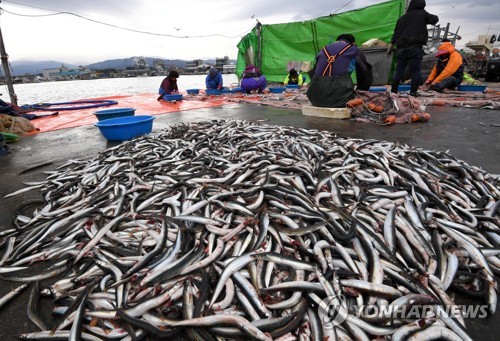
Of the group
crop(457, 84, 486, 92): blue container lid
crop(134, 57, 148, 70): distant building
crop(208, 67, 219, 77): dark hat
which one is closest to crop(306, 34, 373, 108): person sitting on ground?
crop(457, 84, 486, 92): blue container lid

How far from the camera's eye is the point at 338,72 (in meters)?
7.23

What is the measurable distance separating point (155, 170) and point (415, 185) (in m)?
3.25

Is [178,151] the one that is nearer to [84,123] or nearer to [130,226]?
[130,226]

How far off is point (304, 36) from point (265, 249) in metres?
18.6

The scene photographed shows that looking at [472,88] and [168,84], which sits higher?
[168,84]

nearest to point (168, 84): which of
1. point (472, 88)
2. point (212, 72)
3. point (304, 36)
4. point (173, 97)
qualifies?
point (173, 97)

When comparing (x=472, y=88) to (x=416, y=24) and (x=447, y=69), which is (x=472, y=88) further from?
(x=416, y=24)

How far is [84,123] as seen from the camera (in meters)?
8.94

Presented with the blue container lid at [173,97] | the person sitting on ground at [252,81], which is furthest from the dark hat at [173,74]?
the person sitting on ground at [252,81]

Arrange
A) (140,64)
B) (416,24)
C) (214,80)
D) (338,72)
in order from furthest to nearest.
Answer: (140,64)
(214,80)
(416,24)
(338,72)

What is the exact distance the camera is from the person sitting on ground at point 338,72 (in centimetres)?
705

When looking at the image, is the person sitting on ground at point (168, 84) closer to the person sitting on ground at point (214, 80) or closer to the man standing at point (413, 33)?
the person sitting on ground at point (214, 80)

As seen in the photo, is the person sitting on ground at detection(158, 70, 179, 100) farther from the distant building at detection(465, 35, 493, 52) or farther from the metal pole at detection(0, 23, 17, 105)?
the distant building at detection(465, 35, 493, 52)

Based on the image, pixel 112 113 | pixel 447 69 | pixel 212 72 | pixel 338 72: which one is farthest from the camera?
pixel 212 72
